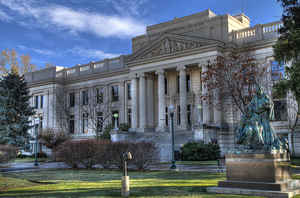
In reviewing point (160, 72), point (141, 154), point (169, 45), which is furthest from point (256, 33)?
point (141, 154)

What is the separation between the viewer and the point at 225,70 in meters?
32.5

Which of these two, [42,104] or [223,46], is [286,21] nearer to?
[223,46]

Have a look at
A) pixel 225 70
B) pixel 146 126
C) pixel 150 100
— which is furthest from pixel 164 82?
pixel 225 70

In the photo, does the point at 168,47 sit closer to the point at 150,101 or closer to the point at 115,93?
the point at 150,101

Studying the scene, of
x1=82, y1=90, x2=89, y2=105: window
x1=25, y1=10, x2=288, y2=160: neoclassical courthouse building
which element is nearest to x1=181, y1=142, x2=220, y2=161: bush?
x1=25, y1=10, x2=288, y2=160: neoclassical courthouse building

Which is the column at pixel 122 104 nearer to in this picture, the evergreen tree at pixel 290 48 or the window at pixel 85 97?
the window at pixel 85 97

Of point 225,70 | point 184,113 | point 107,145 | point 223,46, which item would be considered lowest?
point 107,145

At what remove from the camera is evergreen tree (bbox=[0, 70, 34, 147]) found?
4103 centimetres

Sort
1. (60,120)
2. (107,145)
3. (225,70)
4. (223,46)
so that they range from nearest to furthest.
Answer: (107,145) → (225,70) → (223,46) → (60,120)

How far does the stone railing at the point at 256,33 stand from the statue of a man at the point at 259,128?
29.2 m

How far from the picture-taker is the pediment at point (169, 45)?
41031mm

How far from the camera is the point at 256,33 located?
39.8 m

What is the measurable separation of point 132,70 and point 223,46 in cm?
1255

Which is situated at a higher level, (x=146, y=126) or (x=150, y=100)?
(x=150, y=100)
